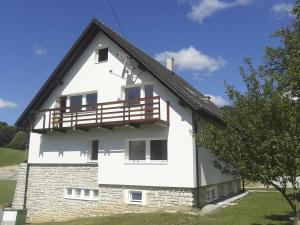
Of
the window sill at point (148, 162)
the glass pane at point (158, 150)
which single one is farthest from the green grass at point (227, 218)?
the glass pane at point (158, 150)

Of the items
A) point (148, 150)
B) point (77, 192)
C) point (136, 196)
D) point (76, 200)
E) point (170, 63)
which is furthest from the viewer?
point (170, 63)

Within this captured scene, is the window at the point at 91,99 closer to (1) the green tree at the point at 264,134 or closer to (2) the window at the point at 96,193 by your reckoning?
(2) the window at the point at 96,193

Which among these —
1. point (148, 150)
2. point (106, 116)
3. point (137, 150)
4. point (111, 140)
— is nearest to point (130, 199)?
point (137, 150)

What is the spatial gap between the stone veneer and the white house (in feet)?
0.17

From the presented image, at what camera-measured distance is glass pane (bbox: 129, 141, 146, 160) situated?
19.2 m

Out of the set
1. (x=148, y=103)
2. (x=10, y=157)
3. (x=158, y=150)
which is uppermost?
(x=10, y=157)

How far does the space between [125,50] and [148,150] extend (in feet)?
19.3

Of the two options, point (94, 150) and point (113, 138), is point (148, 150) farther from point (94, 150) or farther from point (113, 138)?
point (94, 150)

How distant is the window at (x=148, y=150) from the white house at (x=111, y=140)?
0.05 meters

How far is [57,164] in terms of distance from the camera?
22.5 m

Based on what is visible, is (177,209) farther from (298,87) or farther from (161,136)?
(298,87)

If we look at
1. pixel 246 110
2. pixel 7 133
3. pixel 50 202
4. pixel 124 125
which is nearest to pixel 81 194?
pixel 50 202

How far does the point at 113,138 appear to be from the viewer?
20.2 m

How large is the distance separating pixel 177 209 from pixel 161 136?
12.5ft
